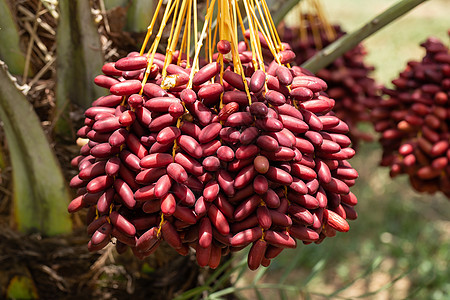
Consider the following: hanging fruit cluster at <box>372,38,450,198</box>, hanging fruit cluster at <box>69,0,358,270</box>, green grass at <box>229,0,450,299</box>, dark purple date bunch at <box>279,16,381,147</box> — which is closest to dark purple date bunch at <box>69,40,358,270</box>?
hanging fruit cluster at <box>69,0,358,270</box>

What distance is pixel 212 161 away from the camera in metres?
0.77

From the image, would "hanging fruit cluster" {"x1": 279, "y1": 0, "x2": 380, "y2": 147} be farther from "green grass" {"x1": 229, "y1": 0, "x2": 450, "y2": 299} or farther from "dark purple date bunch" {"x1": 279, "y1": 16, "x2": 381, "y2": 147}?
"green grass" {"x1": 229, "y1": 0, "x2": 450, "y2": 299}

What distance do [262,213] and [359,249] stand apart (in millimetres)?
2292

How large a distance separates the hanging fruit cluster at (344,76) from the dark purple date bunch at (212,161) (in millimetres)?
920

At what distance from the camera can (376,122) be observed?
61.8 inches

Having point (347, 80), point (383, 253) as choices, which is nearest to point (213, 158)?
point (347, 80)

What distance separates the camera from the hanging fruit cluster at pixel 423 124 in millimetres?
1377

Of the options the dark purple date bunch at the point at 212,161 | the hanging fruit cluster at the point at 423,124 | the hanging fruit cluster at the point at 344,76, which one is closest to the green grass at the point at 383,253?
the hanging fruit cluster at the point at 344,76

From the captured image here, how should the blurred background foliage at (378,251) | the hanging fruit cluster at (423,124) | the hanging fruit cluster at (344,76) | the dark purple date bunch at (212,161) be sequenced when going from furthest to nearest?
the blurred background foliage at (378,251) < the hanging fruit cluster at (344,76) < the hanging fruit cluster at (423,124) < the dark purple date bunch at (212,161)

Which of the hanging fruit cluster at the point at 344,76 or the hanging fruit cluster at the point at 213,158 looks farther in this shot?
the hanging fruit cluster at the point at 344,76

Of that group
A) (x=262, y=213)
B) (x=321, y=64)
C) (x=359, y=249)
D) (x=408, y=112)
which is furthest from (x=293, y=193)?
(x=359, y=249)

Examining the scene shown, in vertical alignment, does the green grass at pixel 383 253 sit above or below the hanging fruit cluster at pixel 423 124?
below

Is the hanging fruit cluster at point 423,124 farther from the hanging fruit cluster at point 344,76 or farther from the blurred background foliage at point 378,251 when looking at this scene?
the blurred background foliage at point 378,251

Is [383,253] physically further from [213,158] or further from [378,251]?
[213,158]
